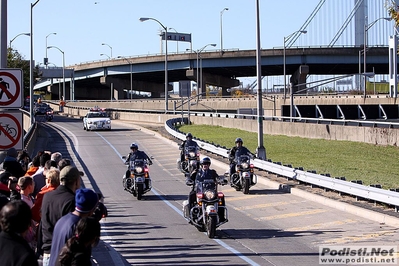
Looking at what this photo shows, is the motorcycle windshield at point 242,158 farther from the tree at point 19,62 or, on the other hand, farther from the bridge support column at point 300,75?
the bridge support column at point 300,75

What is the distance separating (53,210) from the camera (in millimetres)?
8055

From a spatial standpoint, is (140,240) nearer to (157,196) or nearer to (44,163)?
(44,163)

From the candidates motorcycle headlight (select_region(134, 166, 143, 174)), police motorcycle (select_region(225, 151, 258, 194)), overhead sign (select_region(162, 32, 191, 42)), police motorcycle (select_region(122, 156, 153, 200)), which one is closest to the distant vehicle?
police motorcycle (select_region(225, 151, 258, 194))

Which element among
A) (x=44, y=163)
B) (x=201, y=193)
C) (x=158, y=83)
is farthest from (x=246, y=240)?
(x=158, y=83)

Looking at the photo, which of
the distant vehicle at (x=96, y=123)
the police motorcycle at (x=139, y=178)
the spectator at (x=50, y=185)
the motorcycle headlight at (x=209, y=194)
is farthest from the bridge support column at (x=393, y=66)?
the spectator at (x=50, y=185)

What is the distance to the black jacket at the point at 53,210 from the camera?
26.1 ft

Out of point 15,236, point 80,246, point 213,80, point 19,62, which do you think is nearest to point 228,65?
point 213,80

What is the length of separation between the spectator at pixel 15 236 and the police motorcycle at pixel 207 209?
8.26m

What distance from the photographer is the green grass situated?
24.6 m

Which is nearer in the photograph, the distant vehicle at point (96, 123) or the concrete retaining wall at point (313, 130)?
the concrete retaining wall at point (313, 130)

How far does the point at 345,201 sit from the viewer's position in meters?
18.2

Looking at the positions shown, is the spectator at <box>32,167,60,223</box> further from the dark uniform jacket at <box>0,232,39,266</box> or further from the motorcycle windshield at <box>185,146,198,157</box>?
the motorcycle windshield at <box>185,146,198,157</box>

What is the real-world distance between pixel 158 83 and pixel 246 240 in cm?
13646

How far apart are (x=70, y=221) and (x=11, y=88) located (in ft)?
19.0
